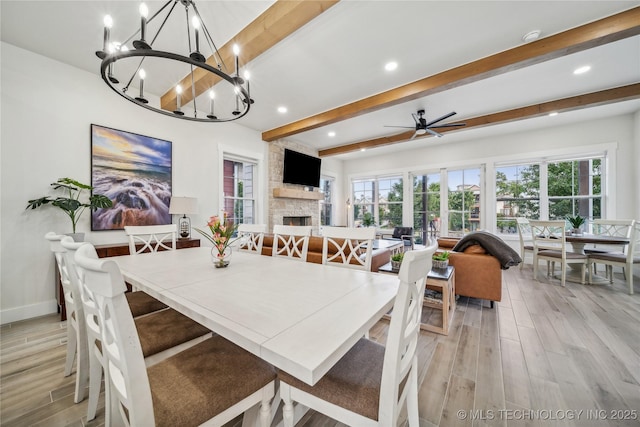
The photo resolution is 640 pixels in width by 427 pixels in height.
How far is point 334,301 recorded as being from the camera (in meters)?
1.03

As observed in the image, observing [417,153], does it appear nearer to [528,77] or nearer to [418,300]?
[528,77]

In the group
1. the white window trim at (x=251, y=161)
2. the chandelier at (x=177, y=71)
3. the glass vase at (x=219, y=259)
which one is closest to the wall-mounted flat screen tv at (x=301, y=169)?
the white window trim at (x=251, y=161)

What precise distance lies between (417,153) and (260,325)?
6.53 meters

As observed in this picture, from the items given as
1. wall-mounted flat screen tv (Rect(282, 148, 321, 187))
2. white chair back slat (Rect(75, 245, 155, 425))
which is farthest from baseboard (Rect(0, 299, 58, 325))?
wall-mounted flat screen tv (Rect(282, 148, 321, 187))

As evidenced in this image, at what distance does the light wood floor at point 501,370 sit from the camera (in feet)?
4.29

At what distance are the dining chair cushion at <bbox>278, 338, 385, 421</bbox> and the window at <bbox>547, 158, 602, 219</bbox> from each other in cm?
603

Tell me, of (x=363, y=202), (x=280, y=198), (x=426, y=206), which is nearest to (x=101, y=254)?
(x=280, y=198)

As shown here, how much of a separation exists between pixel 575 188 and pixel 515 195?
3.07 ft

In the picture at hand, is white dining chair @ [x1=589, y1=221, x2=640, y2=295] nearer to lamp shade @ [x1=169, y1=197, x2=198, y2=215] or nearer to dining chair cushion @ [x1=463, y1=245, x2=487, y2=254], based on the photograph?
dining chair cushion @ [x1=463, y1=245, x2=487, y2=254]

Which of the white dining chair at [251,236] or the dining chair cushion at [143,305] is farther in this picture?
the white dining chair at [251,236]

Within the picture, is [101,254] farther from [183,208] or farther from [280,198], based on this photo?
[280,198]

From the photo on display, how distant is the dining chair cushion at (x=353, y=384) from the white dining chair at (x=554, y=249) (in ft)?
13.8

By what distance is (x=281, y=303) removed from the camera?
1.00 meters

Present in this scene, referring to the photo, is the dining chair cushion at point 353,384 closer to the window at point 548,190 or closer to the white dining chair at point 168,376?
the white dining chair at point 168,376
